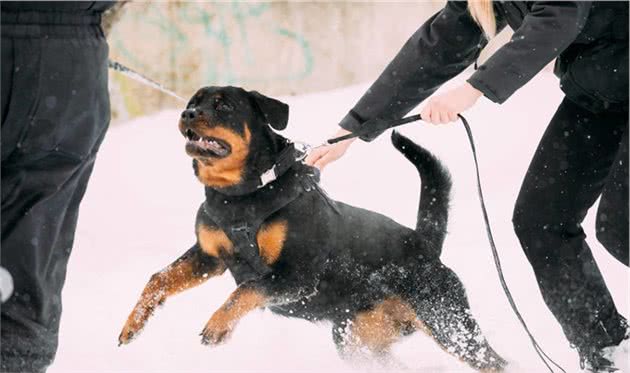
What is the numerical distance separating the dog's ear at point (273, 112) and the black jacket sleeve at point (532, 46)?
94 cm

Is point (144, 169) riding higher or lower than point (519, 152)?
lower

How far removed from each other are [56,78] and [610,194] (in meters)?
1.59

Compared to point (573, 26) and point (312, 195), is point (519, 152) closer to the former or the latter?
point (312, 195)

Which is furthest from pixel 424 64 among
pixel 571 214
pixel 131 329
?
pixel 131 329

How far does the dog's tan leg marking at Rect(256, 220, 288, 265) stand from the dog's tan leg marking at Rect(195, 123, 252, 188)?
21 cm

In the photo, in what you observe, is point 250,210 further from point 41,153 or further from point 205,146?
point 41,153

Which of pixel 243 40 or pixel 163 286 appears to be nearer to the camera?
pixel 163 286

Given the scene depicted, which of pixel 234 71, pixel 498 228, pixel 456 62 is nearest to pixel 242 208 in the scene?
pixel 456 62

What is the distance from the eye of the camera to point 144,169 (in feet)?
25.2

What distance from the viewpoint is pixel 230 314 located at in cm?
305

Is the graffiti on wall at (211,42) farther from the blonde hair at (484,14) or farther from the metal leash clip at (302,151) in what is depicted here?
the blonde hair at (484,14)

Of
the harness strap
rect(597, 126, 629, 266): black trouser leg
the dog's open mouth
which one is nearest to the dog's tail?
the harness strap

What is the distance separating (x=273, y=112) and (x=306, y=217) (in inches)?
16.4

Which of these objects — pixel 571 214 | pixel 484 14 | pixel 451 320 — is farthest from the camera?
pixel 451 320
